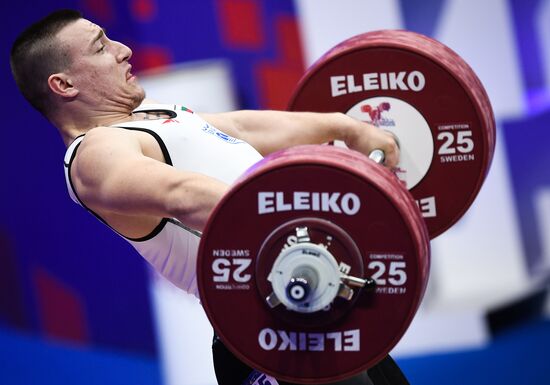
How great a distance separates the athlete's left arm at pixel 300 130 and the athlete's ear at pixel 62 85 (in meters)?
0.39

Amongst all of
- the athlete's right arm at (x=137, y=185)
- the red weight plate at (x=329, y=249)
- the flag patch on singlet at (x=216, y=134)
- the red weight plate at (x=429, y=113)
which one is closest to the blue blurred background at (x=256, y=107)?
A: the red weight plate at (x=429, y=113)

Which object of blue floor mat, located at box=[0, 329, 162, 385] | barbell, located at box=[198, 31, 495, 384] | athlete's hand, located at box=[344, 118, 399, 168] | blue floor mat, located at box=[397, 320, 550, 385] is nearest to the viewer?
barbell, located at box=[198, 31, 495, 384]

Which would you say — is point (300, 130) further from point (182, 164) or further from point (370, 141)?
point (182, 164)

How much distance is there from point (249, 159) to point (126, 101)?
0.38 m

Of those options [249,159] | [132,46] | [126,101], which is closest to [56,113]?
[126,101]

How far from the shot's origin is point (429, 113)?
244cm

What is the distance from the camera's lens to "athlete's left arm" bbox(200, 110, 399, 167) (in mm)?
2418

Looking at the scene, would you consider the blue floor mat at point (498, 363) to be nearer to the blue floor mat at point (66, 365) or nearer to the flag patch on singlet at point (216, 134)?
the blue floor mat at point (66, 365)

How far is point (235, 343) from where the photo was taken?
1.81 metres

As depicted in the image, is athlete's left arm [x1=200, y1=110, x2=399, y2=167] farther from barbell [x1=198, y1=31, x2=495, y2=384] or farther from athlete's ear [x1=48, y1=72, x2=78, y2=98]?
barbell [x1=198, y1=31, x2=495, y2=384]

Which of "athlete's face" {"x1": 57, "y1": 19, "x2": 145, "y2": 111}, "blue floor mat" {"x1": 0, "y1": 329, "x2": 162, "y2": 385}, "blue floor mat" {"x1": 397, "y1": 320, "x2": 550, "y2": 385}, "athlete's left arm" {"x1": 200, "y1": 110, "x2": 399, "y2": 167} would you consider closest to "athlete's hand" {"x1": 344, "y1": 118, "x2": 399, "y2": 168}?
"athlete's left arm" {"x1": 200, "y1": 110, "x2": 399, "y2": 167}

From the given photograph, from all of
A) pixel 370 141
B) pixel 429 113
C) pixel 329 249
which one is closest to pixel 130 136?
pixel 329 249

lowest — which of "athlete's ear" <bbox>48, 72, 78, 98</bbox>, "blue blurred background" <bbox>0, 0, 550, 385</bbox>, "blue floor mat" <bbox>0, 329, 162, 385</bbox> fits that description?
"blue floor mat" <bbox>0, 329, 162, 385</bbox>

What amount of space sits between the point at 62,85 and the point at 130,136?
0.37m
